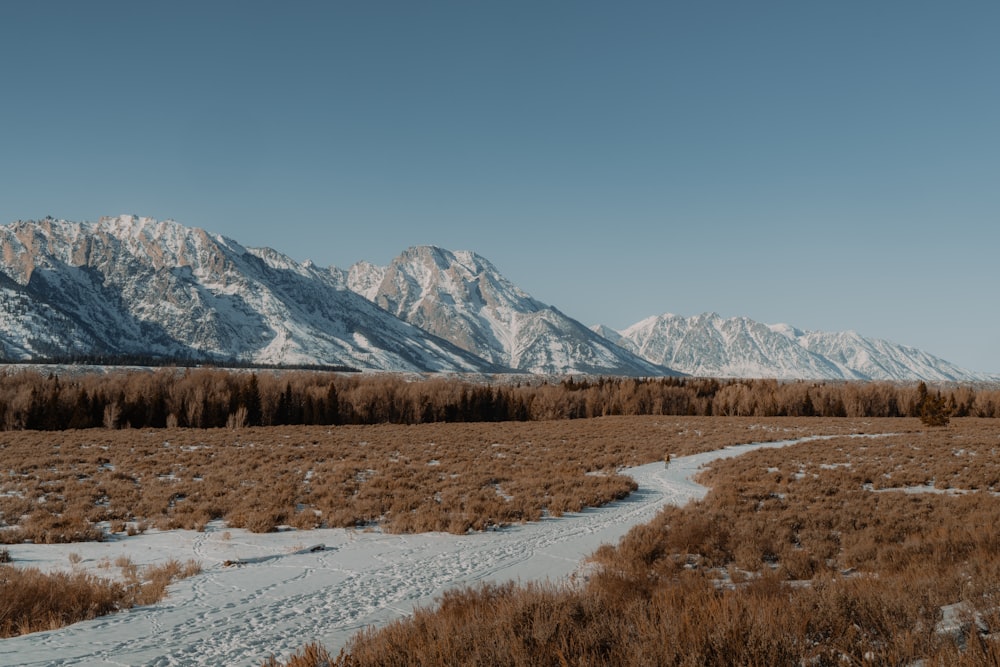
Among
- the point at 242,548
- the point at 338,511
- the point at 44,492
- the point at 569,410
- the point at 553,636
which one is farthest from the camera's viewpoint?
the point at 569,410

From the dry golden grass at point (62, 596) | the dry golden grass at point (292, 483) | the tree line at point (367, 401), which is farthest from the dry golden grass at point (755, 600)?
the tree line at point (367, 401)

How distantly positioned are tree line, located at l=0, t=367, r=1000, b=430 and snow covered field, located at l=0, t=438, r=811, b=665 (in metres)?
51.8

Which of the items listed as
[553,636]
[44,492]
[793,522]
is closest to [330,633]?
[553,636]

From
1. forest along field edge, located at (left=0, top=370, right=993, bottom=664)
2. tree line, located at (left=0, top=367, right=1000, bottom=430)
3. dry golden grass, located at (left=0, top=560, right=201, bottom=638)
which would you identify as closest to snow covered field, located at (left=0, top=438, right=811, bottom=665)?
dry golden grass, located at (left=0, top=560, right=201, bottom=638)

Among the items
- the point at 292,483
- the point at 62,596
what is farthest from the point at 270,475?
the point at 62,596

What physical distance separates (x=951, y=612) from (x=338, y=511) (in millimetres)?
14538

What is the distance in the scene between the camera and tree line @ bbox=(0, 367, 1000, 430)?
5822cm

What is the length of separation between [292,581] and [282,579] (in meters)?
0.29

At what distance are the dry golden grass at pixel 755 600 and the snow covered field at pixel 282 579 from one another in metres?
1.37

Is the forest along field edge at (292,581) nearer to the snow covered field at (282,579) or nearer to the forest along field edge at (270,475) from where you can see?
the snow covered field at (282,579)

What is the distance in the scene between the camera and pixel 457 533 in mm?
15055

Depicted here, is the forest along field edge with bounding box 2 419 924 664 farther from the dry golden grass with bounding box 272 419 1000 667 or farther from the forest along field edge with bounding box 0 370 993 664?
the dry golden grass with bounding box 272 419 1000 667

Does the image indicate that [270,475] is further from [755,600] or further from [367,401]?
[367,401]

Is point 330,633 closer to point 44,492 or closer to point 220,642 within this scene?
point 220,642
